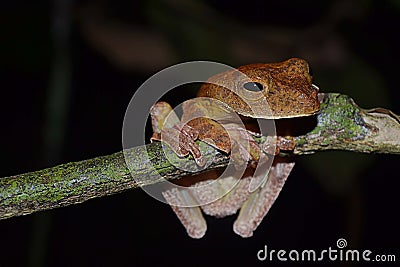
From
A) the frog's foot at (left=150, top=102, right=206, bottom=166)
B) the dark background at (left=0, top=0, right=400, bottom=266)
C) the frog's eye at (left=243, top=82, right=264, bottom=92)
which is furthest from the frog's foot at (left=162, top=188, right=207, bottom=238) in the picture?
the dark background at (left=0, top=0, right=400, bottom=266)

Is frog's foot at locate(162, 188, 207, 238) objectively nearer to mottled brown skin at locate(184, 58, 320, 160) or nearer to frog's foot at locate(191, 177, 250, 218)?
frog's foot at locate(191, 177, 250, 218)

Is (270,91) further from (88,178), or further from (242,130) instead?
(88,178)

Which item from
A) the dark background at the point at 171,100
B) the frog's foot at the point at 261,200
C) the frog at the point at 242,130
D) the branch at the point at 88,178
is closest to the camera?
the branch at the point at 88,178

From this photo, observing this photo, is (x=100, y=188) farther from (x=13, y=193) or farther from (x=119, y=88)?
(x=119, y=88)

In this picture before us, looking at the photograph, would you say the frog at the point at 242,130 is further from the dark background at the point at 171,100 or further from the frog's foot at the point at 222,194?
the dark background at the point at 171,100

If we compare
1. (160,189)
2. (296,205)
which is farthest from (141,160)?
(296,205)

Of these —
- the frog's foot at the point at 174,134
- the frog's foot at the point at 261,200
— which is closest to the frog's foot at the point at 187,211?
the frog's foot at the point at 261,200
